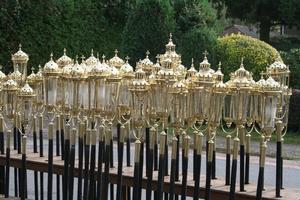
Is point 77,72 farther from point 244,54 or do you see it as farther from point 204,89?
point 244,54

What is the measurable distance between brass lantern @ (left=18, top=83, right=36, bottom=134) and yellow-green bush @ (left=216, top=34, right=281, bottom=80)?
7.67 meters

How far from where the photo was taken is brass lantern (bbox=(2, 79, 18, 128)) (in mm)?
4211

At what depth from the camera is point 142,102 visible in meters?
3.66

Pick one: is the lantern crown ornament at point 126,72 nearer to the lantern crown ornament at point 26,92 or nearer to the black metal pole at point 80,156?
the black metal pole at point 80,156

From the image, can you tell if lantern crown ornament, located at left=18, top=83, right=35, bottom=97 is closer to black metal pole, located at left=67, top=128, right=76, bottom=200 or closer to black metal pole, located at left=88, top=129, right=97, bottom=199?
black metal pole, located at left=67, top=128, right=76, bottom=200

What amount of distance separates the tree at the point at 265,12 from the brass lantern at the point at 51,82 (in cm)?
1546

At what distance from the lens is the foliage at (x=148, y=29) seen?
12.0 m

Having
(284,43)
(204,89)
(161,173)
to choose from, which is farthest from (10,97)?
(284,43)

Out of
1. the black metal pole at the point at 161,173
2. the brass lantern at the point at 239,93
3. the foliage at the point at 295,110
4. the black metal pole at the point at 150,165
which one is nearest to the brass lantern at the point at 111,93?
the black metal pole at the point at 150,165

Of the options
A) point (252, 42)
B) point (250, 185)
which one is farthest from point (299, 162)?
point (250, 185)

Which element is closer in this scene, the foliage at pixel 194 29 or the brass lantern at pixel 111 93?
the brass lantern at pixel 111 93

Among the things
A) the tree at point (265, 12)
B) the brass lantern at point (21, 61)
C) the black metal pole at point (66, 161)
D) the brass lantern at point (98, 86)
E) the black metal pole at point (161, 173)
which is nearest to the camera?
the black metal pole at point (161, 173)

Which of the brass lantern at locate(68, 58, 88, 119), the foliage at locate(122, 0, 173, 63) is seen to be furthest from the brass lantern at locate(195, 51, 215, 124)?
the foliage at locate(122, 0, 173, 63)

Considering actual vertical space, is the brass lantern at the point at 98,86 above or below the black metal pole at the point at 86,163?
above
